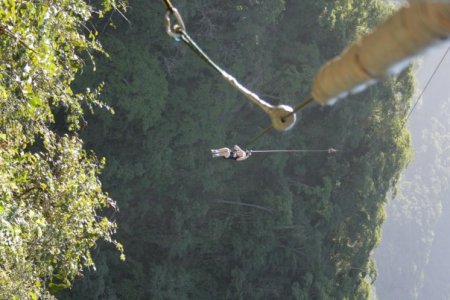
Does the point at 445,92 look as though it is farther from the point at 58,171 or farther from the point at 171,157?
the point at 58,171

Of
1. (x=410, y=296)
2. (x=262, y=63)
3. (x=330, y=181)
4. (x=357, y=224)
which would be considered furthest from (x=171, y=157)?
(x=410, y=296)

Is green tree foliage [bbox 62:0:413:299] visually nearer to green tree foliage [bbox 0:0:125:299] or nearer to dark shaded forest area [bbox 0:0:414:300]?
dark shaded forest area [bbox 0:0:414:300]

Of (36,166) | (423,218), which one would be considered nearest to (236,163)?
(36,166)

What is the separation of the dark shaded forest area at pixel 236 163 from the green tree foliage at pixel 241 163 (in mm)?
38

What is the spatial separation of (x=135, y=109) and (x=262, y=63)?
444cm

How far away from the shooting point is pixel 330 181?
2095 centimetres

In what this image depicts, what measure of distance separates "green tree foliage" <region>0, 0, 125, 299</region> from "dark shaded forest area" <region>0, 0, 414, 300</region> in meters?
7.11

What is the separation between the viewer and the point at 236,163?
2038 cm

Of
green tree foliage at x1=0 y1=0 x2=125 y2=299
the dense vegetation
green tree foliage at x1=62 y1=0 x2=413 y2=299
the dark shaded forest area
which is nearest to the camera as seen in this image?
green tree foliage at x1=0 y1=0 x2=125 y2=299

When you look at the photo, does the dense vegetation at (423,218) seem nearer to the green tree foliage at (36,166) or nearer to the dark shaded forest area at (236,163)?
the dark shaded forest area at (236,163)

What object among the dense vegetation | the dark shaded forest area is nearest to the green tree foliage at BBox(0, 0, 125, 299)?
the dark shaded forest area

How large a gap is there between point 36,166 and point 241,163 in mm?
13369

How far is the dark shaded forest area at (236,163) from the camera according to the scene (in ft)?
53.7

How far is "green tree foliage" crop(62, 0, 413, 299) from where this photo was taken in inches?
650
